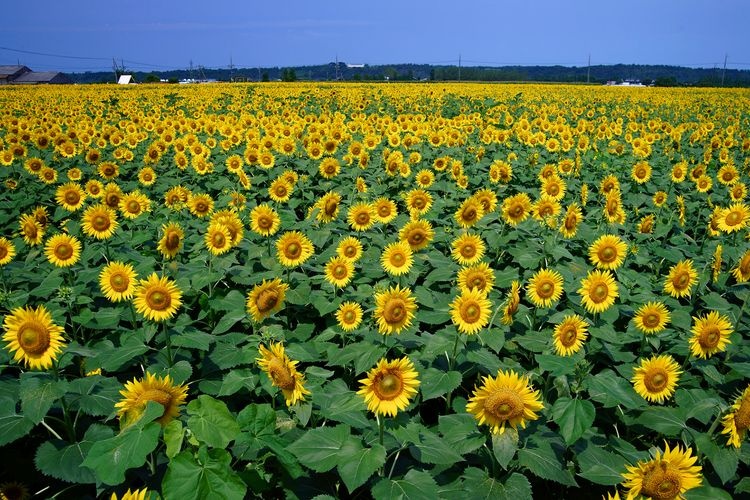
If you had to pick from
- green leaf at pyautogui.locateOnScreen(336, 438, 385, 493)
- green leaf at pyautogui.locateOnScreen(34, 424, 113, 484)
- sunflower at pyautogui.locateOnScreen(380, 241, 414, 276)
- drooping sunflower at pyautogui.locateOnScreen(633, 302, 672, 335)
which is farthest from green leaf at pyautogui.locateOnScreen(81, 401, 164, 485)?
drooping sunflower at pyautogui.locateOnScreen(633, 302, 672, 335)

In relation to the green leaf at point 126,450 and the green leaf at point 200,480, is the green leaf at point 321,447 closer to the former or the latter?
the green leaf at point 200,480

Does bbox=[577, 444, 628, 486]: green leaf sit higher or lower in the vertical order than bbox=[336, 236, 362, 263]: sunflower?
lower

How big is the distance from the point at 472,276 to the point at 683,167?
6293mm

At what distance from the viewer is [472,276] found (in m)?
3.37

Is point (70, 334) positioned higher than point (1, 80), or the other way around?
point (1, 80)

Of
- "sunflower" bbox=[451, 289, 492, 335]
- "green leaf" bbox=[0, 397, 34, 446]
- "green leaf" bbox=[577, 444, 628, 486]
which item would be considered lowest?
"green leaf" bbox=[577, 444, 628, 486]

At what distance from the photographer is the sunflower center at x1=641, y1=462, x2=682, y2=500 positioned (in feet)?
6.40

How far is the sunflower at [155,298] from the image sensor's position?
301 cm

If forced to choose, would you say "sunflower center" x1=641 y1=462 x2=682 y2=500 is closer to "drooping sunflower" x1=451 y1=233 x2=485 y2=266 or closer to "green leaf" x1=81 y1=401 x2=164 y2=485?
"green leaf" x1=81 y1=401 x2=164 y2=485

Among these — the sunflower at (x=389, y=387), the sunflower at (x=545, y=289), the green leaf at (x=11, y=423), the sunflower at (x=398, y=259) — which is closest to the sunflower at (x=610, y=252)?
the sunflower at (x=545, y=289)

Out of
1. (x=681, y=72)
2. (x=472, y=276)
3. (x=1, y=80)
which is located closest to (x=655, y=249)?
(x=472, y=276)

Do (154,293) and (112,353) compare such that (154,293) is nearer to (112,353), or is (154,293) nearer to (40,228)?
(112,353)

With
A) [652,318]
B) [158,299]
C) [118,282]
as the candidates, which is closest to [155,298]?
[158,299]

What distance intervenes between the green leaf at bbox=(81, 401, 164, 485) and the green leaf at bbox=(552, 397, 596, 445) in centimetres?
184
